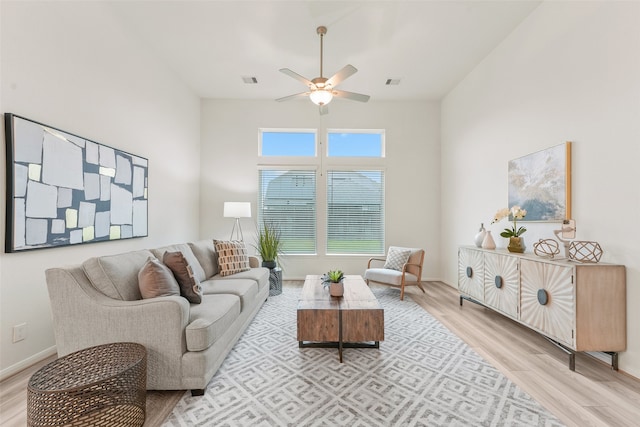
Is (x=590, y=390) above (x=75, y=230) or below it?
below

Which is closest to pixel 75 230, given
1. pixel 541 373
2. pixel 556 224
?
pixel 541 373

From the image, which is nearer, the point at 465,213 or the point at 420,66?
the point at 420,66

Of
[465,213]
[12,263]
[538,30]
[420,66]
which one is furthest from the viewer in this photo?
[465,213]

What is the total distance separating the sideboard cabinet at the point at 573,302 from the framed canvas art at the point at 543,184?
589 millimetres

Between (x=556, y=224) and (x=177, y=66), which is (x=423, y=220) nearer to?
(x=556, y=224)

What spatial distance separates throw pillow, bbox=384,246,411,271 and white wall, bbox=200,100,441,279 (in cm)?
70

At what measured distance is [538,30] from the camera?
122 inches

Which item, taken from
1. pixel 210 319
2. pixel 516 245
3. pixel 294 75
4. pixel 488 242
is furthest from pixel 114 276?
pixel 488 242

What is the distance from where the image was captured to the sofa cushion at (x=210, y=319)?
1936mm

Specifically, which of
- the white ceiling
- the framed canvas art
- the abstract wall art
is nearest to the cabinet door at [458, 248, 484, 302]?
the framed canvas art

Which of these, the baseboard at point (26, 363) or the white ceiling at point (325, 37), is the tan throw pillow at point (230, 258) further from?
the white ceiling at point (325, 37)

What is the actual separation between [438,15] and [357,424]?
12.4 ft

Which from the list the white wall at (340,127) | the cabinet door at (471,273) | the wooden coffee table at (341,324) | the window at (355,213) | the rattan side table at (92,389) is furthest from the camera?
the window at (355,213)

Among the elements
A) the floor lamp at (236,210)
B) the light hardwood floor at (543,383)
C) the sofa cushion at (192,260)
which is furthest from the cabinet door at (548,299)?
the floor lamp at (236,210)
